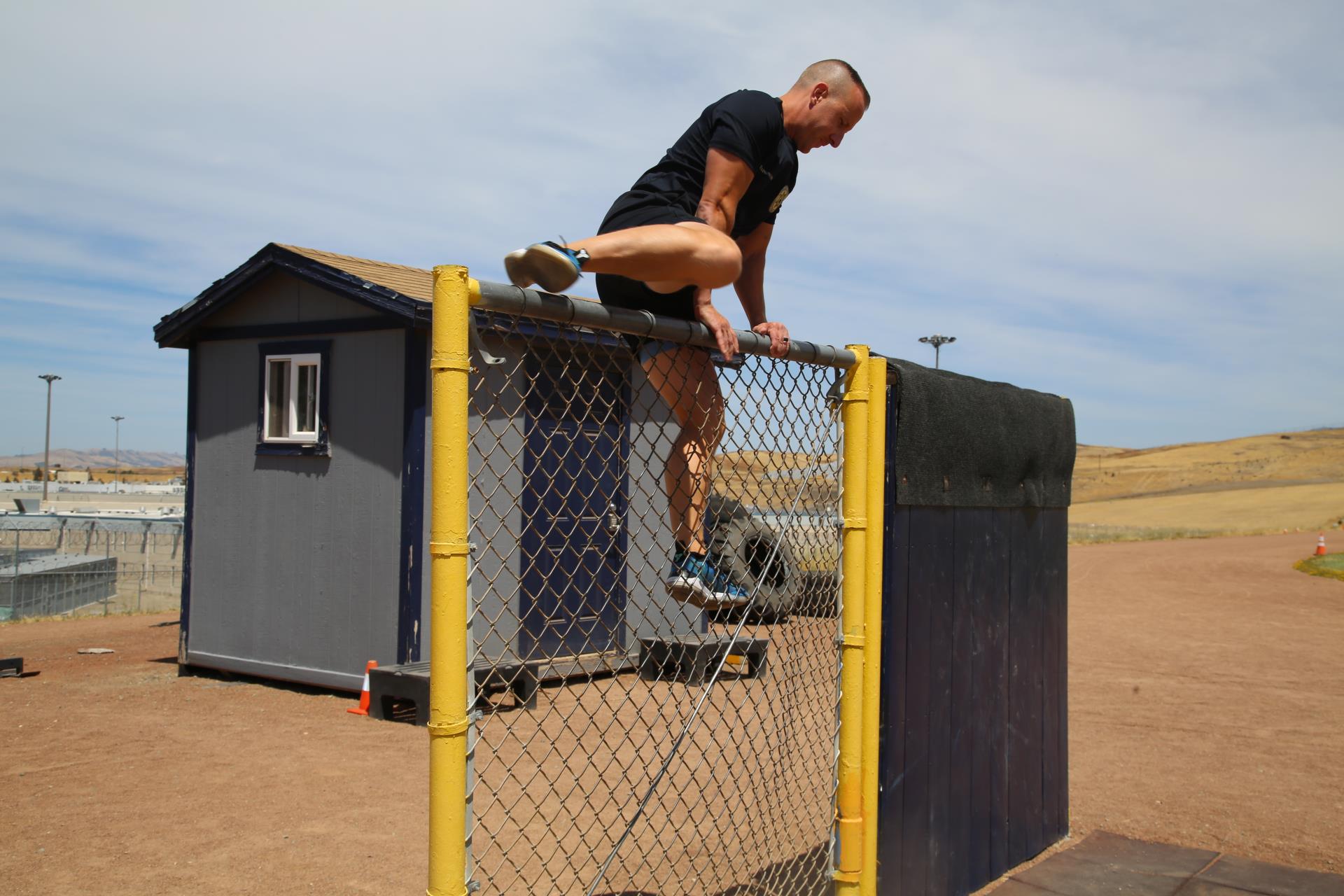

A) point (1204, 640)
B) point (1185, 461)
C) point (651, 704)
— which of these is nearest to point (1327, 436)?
point (1185, 461)

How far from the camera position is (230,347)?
8891 millimetres

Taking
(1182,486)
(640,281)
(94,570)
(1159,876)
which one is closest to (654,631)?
(1159,876)

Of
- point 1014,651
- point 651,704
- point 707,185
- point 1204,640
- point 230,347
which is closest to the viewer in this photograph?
point 707,185

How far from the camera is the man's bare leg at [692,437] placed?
2.75m

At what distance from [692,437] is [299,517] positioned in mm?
6277

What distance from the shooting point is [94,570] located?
44.4 ft

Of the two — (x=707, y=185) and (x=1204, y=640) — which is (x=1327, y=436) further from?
(x=707, y=185)

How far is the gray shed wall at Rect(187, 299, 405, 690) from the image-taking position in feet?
25.9

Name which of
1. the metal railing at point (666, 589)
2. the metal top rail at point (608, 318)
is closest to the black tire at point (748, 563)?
the metal railing at point (666, 589)

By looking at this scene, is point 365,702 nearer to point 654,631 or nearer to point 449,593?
point 654,631

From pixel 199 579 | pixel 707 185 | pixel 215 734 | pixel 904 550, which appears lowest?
pixel 215 734

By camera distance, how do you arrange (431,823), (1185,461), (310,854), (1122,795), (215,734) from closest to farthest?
(431,823), (310,854), (1122,795), (215,734), (1185,461)

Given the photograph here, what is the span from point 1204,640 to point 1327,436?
104 m

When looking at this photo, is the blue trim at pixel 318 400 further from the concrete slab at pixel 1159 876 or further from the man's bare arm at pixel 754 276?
the concrete slab at pixel 1159 876
